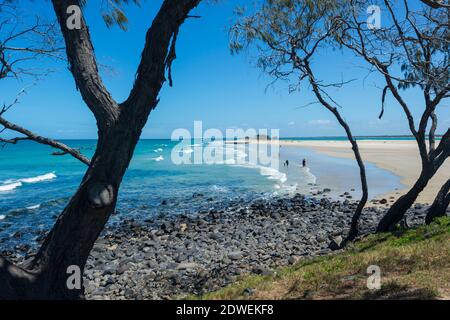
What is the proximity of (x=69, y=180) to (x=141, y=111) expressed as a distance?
31954mm

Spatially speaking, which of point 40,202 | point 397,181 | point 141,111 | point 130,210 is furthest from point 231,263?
point 397,181

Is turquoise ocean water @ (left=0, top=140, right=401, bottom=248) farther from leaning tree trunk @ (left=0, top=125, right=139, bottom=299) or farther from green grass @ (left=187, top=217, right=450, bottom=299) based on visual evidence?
leaning tree trunk @ (left=0, top=125, right=139, bottom=299)

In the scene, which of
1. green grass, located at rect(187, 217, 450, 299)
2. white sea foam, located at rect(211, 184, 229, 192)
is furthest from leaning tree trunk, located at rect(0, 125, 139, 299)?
white sea foam, located at rect(211, 184, 229, 192)

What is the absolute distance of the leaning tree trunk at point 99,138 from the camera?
330 centimetres

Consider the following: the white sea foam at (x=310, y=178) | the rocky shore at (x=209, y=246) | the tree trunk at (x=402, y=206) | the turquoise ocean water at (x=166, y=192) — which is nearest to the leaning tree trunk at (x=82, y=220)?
the rocky shore at (x=209, y=246)

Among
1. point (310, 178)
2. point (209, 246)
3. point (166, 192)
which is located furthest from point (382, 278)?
point (310, 178)

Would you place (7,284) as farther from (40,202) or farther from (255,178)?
(255,178)

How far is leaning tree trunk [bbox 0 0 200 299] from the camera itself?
3.30 m

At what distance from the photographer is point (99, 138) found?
3400mm

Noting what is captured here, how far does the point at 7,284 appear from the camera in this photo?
321 centimetres

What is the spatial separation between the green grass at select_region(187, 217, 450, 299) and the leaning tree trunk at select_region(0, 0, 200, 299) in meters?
2.81

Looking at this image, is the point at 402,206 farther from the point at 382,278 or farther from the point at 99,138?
the point at 99,138

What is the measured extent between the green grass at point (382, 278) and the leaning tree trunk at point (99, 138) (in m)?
2.81
